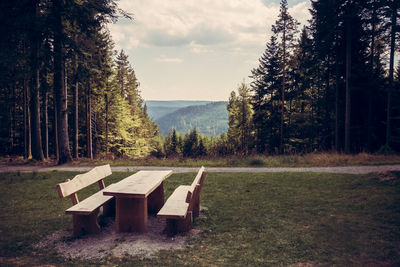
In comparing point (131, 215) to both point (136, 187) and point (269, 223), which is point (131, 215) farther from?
point (269, 223)

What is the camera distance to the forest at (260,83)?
530 inches

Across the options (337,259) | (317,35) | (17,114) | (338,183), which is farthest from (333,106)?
(17,114)

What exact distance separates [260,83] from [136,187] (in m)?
29.4

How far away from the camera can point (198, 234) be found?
503 cm

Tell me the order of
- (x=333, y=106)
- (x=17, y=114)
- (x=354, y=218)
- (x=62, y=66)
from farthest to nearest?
(x=17, y=114), (x=333, y=106), (x=62, y=66), (x=354, y=218)

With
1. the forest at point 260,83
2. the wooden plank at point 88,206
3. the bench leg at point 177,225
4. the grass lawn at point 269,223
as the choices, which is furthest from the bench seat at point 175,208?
the forest at point 260,83

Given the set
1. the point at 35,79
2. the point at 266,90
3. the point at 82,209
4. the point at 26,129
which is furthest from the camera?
the point at 266,90

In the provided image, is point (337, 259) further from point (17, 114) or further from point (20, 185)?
point (17, 114)

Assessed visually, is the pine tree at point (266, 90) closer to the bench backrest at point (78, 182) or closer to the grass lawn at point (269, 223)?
the grass lawn at point (269, 223)

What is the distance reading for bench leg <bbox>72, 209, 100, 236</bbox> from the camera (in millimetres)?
5004

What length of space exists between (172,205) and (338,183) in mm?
6397

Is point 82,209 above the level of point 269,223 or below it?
above

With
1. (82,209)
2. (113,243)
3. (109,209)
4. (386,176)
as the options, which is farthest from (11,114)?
(386,176)

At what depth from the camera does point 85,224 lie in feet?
16.5
